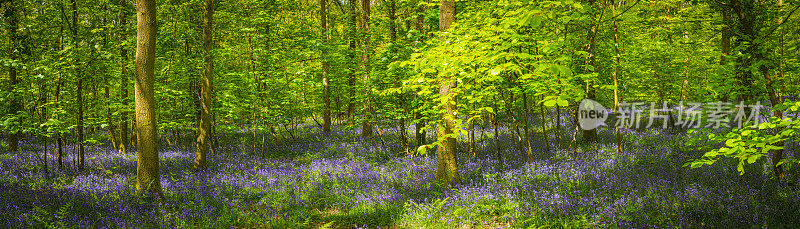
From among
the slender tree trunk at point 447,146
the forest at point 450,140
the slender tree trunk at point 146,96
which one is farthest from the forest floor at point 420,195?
the slender tree trunk at point 146,96

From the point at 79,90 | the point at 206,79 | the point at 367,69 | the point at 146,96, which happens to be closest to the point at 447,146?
the point at 367,69

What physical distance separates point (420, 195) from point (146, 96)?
16.5 ft

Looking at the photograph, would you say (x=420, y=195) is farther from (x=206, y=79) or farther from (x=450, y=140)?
(x=206, y=79)

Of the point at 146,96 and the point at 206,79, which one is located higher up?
the point at 206,79

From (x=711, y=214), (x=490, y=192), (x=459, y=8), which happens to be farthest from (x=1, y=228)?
(x=459, y=8)

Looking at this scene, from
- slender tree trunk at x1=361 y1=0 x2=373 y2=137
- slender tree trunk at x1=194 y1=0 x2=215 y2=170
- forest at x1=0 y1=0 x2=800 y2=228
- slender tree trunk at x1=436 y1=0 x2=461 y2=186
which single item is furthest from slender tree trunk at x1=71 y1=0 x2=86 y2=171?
slender tree trunk at x1=436 y1=0 x2=461 y2=186

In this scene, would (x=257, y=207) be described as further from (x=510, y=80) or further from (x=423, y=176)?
(x=510, y=80)

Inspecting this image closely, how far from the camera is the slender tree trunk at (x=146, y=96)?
18.4 feet

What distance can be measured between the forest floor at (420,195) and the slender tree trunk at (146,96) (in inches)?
16.6

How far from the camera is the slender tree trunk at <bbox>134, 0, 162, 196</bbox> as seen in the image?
5.62 metres

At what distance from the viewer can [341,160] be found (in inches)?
386

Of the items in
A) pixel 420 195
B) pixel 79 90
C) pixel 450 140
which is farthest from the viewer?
pixel 79 90

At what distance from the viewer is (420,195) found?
6684mm

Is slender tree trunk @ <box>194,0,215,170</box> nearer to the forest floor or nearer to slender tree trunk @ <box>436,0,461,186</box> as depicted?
the forest floor
